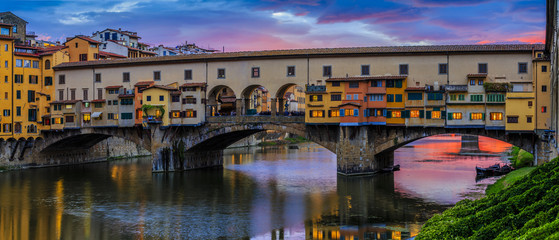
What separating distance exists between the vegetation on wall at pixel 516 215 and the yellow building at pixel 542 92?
21.3 meters

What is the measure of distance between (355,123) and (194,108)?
13412mm

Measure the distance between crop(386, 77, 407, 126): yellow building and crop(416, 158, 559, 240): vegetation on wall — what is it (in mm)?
23370

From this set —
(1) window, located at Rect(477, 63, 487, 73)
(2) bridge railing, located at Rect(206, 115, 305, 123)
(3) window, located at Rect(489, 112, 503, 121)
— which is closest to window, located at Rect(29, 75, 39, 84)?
(2) bridge railing, located at Rect(206, 115, 305, 123)

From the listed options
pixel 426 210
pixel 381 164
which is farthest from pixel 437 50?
pixel 426 210

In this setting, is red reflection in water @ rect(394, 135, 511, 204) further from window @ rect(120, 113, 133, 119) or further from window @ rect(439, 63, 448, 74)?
window @ rect(120, 113, 133, 119)

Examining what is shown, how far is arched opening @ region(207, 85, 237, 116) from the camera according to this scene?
4694 centimetres

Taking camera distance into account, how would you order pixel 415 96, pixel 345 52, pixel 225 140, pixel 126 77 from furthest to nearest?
pixel 225 140 < pixel 126 77 < pixel 345 52 < pixel 415 96

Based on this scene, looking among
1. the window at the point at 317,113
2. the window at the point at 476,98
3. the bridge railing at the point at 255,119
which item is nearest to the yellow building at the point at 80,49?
the bridge railing at the point at 255,119

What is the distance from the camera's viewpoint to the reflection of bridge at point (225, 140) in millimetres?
40906

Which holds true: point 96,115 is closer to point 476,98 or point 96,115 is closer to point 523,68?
point 476,98

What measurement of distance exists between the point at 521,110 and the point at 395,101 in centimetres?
845

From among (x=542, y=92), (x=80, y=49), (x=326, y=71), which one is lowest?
(x=542, y=92)

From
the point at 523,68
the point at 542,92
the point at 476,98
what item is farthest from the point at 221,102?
the point at 542,92

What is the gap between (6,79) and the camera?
160ft
